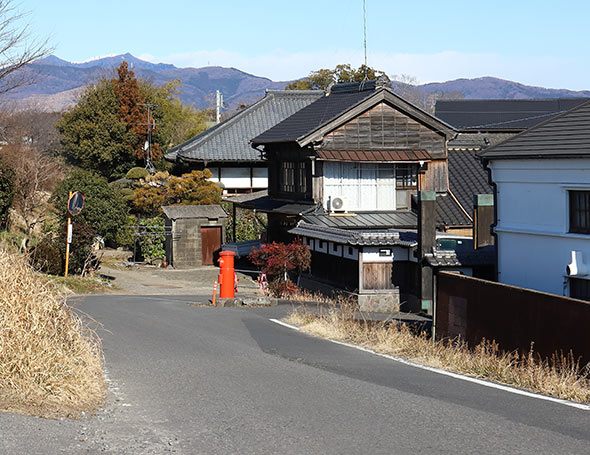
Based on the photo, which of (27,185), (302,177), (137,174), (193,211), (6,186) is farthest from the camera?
(137,174)

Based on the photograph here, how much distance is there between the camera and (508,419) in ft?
27.0

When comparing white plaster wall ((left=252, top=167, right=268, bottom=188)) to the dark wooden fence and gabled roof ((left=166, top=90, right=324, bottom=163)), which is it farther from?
the dark wooden fence

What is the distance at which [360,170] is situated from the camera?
1254 inches

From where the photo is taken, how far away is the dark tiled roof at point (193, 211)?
3843cm

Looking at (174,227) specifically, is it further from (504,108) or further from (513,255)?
(504,108)

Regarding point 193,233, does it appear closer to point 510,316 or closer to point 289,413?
point 510,316

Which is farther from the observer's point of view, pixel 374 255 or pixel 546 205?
pixel 374 255

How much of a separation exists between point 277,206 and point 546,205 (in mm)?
16774

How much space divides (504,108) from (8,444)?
197 feet

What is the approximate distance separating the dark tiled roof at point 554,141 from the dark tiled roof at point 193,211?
21.1 metres

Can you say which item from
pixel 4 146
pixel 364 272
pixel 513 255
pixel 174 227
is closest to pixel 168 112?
pixel 4 146

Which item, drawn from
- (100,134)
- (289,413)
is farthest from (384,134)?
(100,134)

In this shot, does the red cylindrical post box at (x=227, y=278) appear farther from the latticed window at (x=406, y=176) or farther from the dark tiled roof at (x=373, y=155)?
the latticed window at (x=406, y=176)

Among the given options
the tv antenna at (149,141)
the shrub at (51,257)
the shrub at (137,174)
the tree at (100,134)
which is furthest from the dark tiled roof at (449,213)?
the tree at (100,134)
